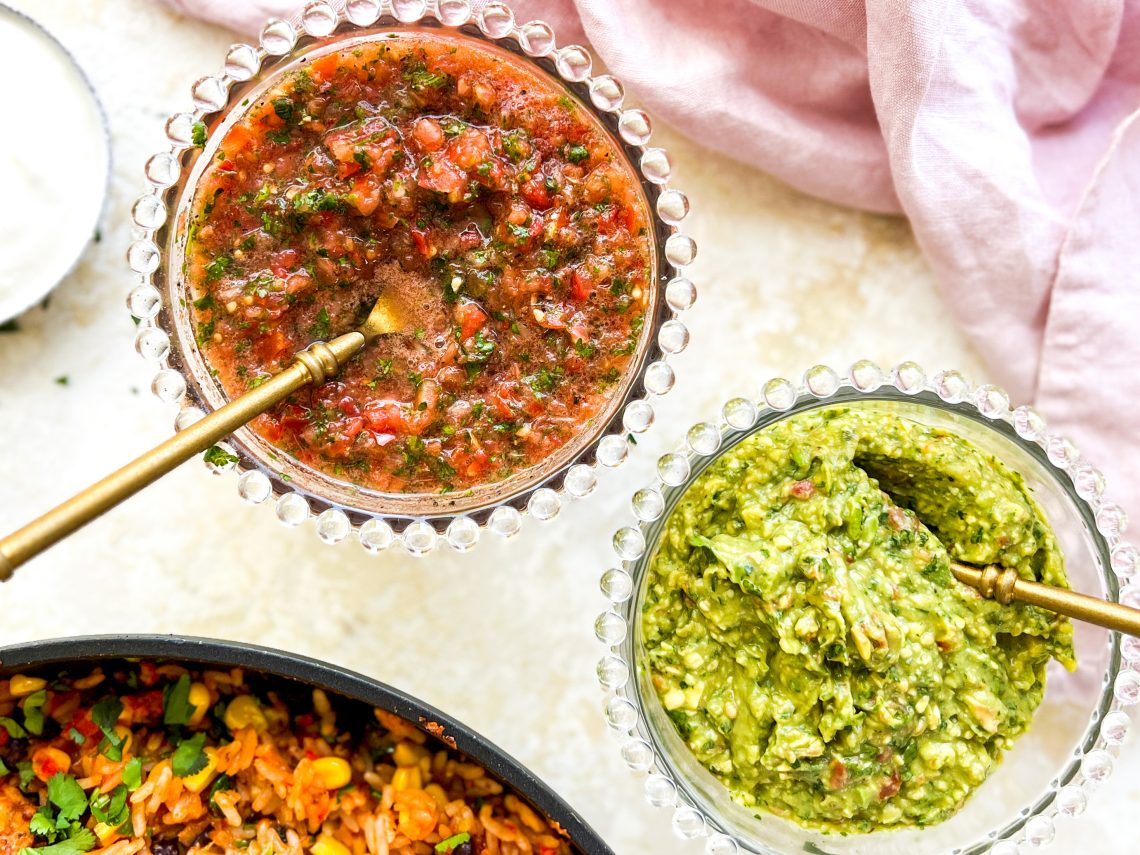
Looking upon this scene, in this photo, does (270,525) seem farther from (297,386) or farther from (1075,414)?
(1075,414)

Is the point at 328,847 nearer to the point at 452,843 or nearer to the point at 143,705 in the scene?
the point at 452,843

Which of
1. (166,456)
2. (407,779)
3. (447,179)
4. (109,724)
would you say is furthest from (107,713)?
(447,179)

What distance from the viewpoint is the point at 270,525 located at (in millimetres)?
2363

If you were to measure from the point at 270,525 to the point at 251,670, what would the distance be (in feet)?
1.33

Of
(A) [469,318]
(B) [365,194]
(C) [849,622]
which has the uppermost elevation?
(B) [365,194]

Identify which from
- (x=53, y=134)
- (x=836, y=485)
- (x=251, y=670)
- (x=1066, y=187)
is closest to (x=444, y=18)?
(x=53, y=134)

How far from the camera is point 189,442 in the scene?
1571mm

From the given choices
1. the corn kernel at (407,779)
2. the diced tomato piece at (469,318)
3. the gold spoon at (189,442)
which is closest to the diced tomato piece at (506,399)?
the diced tomato piece at (469,318)

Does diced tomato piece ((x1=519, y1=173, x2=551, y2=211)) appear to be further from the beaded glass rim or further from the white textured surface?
the white textured surface

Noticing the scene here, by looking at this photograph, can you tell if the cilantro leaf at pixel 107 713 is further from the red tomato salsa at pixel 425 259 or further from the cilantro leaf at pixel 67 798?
the red tomato salsa at pixel 425 259

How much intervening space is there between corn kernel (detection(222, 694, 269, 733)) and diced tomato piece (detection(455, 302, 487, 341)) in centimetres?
79

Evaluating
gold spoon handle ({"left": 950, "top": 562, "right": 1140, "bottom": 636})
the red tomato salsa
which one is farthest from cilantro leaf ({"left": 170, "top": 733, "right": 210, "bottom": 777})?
gold spoon handle ({"left": 950, "top": 562, "right": 1140, "bottom": 636})

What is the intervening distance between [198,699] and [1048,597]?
1.49m

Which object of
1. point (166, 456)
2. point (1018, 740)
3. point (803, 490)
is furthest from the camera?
point (1018, 740)
